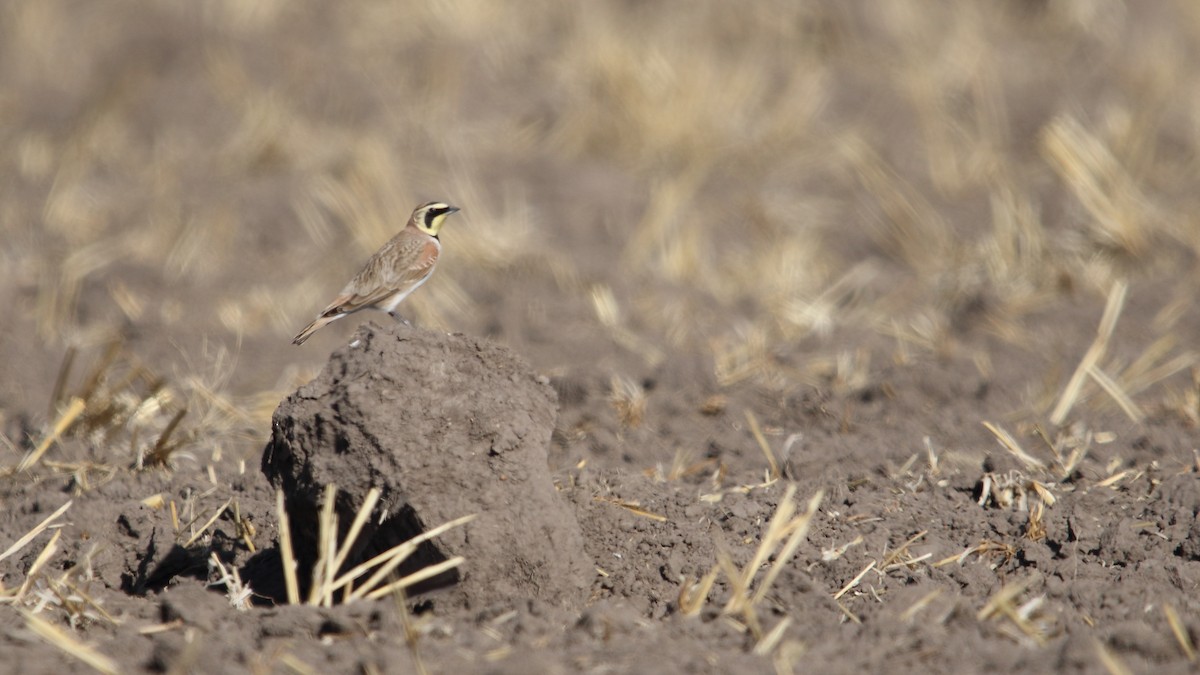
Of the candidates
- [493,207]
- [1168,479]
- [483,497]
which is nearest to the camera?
[483,497]

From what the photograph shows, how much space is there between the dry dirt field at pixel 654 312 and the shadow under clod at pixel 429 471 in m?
0.03

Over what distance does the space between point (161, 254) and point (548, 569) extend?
5.99m

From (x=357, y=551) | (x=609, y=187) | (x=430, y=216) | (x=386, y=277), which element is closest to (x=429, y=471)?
(x=357, y=551)

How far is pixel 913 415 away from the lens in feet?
21.2

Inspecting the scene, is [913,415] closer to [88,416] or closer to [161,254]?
[88,416]

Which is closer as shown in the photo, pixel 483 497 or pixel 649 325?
pixel 483 497

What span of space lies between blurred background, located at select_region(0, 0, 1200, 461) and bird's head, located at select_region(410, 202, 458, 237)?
113cm

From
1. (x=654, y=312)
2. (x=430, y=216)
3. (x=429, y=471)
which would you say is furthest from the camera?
(x=654, y=312)

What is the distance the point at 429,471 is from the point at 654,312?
426 centimetres

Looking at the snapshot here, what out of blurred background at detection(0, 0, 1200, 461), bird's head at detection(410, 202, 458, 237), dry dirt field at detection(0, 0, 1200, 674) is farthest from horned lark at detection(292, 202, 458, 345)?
blurred background at detection(0, 0, 1200, 461)

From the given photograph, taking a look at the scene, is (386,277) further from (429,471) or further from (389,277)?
(429,471)

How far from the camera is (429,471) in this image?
4.24 m

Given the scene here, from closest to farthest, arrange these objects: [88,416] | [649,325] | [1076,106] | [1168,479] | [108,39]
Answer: [1168,479], [88,416], [649,325], [1076,106], [108,39]

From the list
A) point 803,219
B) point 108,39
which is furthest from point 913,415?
point 108,39
